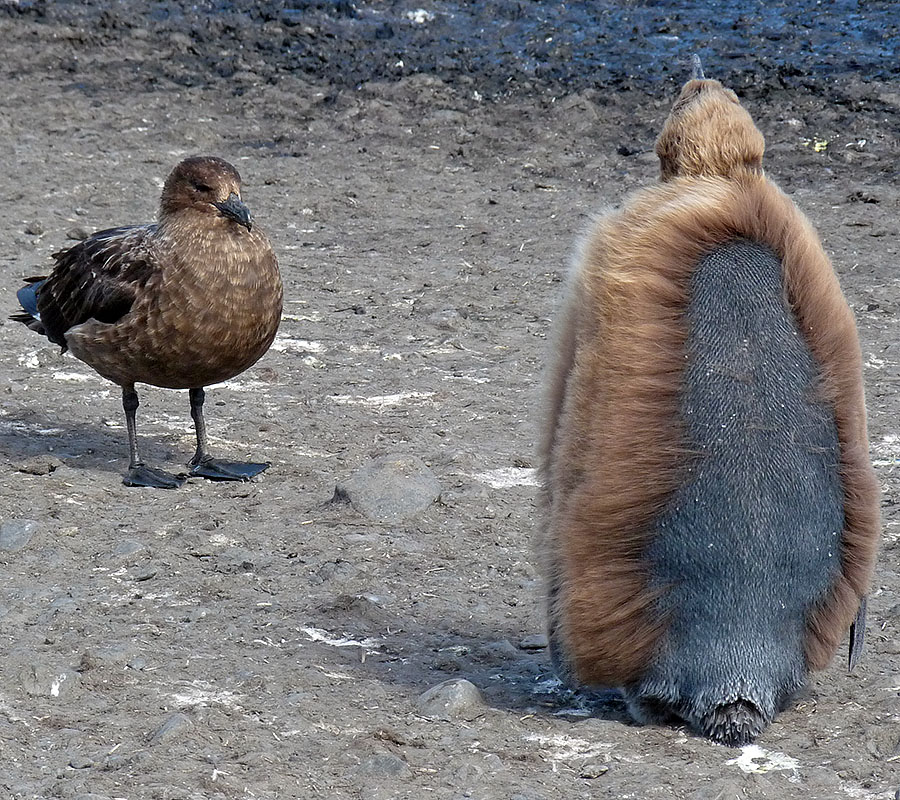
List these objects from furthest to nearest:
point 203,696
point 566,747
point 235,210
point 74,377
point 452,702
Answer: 1. point 74,377
2. point 235,210
3. point 203,696
4. point 452,702
5. point 566,747

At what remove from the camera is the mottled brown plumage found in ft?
20.3

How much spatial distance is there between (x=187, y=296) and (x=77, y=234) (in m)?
3.47

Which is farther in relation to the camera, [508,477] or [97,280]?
[97,280]

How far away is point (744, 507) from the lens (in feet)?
12.3

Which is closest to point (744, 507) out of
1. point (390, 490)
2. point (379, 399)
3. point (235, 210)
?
point (390, 490)

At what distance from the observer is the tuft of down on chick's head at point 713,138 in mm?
3795

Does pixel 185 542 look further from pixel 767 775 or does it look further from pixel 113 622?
pixel 767 775

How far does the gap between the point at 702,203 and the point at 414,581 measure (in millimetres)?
2087

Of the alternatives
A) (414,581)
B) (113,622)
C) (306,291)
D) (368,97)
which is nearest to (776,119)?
(368,97)


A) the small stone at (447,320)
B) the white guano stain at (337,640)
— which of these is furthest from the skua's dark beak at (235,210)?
the white guano stain at (337,640)

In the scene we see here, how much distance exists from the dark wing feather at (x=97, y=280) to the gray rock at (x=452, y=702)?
2752 millimetres

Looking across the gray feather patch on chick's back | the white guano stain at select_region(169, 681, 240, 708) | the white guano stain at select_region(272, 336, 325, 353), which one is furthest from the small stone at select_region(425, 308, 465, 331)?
the gray feather patch on chick's back

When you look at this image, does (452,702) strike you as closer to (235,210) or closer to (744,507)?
(744,507)

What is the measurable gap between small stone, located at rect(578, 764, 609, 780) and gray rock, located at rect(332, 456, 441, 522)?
1994mm
